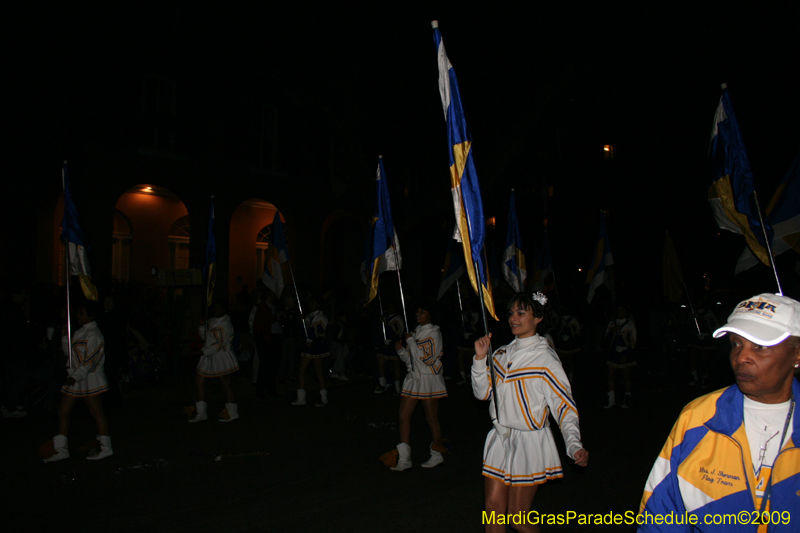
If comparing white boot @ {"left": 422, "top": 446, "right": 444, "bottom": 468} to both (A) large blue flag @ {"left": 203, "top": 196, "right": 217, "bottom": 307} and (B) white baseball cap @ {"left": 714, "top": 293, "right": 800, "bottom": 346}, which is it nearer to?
(B) white baseball cap @ {"left": 714, "top": 293, "right": 800, "bottom": 346}

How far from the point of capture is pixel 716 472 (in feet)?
7.11

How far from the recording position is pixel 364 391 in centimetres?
1238

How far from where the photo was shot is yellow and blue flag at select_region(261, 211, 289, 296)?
11.9 metres

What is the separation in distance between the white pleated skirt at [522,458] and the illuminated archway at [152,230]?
59.3ft

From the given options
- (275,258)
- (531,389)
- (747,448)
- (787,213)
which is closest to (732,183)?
(787,213)

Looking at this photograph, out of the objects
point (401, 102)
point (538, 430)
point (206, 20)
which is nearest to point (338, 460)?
point (538, 430)

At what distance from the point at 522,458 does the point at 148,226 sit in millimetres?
19497

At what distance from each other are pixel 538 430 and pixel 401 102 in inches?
580

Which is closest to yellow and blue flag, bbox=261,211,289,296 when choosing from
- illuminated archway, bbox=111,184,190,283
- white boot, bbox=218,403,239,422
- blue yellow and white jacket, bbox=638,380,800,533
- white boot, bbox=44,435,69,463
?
white boot, bbox=218,403,239,422

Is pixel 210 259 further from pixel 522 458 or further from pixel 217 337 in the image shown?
pixel 522 458

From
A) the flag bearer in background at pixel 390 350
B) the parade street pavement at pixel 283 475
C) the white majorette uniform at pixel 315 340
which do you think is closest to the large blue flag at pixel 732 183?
the parade street pavement at pixel 283 475

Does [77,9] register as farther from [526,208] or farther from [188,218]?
[526,208]

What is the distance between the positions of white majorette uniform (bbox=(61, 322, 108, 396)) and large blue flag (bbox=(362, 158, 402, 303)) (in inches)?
144

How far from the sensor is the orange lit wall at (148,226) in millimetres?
20109
